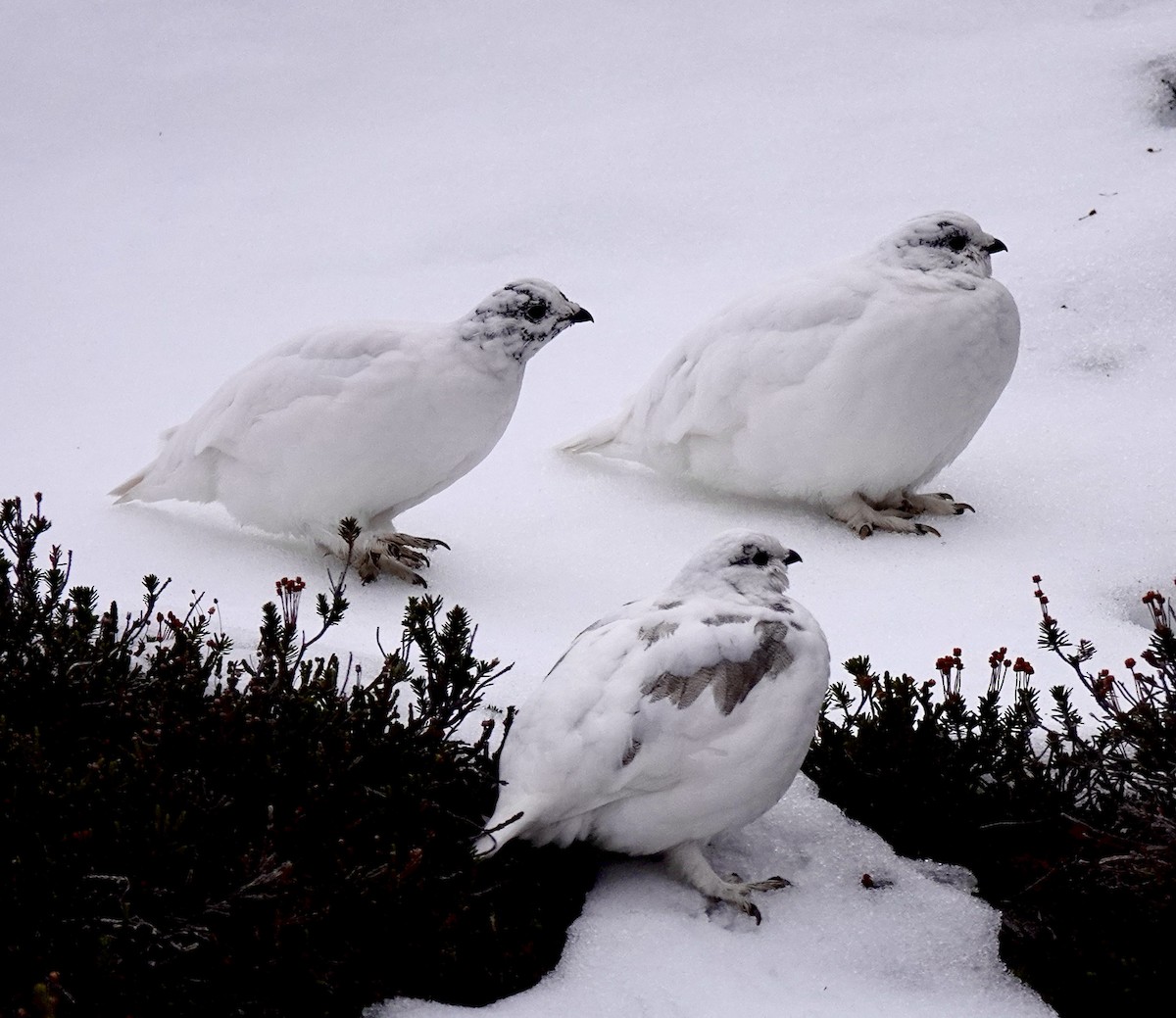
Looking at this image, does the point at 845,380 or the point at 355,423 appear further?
the point at 845,380

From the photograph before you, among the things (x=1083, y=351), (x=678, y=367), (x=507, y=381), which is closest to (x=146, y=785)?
(x=507, y=381)

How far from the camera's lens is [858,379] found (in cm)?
431

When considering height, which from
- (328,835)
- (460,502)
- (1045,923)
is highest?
(328,835)

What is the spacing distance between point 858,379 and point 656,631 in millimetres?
1998

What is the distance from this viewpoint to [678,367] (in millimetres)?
4832

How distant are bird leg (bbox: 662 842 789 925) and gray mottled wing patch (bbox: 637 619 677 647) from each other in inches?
14.9

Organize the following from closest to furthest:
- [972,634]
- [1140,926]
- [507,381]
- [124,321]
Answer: [1140,926] → [972,634] → [507,381] → [124,321]

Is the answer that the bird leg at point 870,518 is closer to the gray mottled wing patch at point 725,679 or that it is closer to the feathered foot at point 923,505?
the feathered foot at point 923,505

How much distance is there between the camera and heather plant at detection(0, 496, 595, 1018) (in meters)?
1.98

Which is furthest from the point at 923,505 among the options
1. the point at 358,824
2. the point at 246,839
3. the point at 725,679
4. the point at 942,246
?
the point at 246,839

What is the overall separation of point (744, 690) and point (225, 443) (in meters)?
2.34

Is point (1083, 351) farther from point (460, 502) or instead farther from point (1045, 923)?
point (1045, 923)

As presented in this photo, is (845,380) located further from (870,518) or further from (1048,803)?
(1048,803)

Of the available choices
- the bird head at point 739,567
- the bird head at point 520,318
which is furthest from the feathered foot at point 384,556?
the bird head at point 739,567
